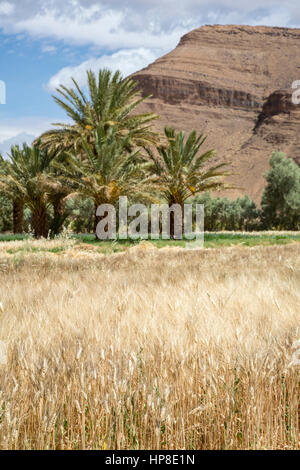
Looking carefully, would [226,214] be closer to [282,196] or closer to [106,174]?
[282,196]

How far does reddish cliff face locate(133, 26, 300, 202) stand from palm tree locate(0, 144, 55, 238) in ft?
179

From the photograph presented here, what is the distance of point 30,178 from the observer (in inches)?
883

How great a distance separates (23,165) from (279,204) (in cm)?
2780

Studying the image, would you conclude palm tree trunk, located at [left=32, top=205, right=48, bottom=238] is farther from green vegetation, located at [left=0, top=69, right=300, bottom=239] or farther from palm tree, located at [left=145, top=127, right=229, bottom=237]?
palm tree, located at [left=145, top=127, right=229, bottom=237]

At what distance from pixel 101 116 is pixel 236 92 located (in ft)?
331

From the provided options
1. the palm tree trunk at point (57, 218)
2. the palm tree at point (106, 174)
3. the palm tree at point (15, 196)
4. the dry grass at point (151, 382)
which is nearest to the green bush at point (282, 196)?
the palm tree trunk at point (57, 218)

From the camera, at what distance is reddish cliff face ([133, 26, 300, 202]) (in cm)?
8831

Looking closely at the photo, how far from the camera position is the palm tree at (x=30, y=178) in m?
22.5

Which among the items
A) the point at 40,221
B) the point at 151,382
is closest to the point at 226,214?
the point at 40,221

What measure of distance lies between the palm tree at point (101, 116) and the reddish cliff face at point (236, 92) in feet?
175

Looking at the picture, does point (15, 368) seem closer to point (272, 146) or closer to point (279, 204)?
point (279, 204)

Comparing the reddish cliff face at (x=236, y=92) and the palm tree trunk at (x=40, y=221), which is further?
the reddish cliff face at (x=236, y=92)

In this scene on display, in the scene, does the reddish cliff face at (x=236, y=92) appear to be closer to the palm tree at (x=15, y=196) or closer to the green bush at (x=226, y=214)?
the green bush at (x=226, y=214)
